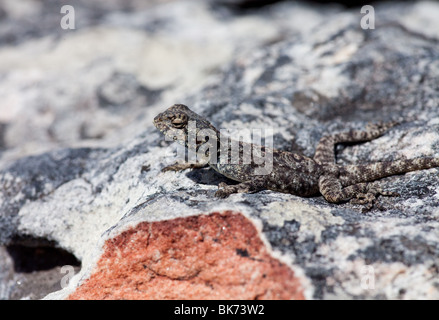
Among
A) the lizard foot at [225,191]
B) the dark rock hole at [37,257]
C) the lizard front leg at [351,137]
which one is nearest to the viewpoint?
the lizard foot at [225,191]

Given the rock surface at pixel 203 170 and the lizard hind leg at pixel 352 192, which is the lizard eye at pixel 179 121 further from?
the lizard hind leg at pixel 352 192

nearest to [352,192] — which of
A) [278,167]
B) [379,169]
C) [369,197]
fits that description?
[369,197]

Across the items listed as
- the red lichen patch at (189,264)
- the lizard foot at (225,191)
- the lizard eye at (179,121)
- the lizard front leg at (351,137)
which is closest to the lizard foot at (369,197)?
the lizard front leg at (351,137)

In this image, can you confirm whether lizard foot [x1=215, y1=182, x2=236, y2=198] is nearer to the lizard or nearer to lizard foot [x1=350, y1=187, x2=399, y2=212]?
the lizard

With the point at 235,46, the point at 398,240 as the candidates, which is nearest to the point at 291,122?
the point at 398,240

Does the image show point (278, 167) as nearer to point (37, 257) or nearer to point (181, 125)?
point (181, 125)

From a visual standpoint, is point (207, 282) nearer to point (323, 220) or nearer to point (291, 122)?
point (323, 220)

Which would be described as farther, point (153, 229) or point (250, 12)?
point (250, 12)
